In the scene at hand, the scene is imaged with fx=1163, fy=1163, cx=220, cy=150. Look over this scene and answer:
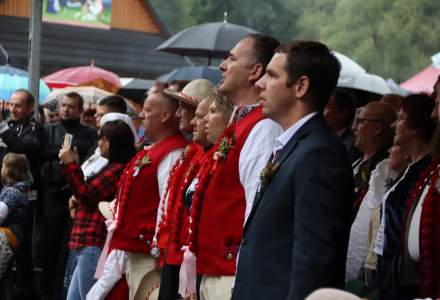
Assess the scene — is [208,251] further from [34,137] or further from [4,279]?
[34,137]

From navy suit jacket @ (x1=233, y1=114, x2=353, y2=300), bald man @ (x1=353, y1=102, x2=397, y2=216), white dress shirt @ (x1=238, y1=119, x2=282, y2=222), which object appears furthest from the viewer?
bald man @ (x1=353, y1=102, x2=397, y2=216)

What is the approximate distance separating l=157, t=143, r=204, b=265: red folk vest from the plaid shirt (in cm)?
154

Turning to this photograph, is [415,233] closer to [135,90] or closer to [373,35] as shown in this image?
[135,90]

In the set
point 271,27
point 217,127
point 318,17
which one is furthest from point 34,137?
point 318,17

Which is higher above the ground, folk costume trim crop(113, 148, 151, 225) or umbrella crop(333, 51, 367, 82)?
umbrella crop(333, 51, 367, 82)

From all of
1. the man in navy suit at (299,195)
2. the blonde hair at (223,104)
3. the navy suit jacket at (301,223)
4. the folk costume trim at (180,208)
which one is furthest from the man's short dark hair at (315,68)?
the folk costume trim at (180,208)

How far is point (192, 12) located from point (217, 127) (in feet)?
121

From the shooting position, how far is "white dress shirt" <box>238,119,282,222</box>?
580 centimetres

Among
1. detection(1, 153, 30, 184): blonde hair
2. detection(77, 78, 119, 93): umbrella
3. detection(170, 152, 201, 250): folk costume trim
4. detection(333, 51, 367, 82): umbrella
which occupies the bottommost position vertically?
detection(1, 153, 30, 184): blonde hair

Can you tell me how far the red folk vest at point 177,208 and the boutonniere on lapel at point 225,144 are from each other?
0.79m

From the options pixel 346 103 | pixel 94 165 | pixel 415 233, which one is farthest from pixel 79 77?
pixel 415 233

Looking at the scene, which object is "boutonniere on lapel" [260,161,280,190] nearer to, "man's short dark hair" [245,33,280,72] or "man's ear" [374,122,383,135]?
"man's short dark hair" [245,33,280,72]

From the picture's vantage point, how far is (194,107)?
7719mm

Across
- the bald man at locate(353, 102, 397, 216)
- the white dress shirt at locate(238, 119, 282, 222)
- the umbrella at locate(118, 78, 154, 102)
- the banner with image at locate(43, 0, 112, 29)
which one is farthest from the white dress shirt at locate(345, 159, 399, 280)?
the banner with image at locate(43, 0, 112, 29)
